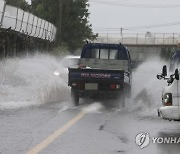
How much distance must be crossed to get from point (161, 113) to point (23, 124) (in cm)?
331

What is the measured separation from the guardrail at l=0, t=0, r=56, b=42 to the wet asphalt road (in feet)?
53.0

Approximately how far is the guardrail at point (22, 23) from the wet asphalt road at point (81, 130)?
636 inches

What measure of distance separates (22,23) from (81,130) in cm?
2566

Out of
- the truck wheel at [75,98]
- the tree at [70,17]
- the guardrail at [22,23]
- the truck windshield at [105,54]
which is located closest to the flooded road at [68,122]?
the truck wheel at [75,98]

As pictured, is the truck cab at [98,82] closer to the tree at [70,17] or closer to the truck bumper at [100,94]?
the truck bumper at [100,94]

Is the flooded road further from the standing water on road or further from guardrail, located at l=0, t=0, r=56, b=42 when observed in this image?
guardrail, located at l=0, t=0, r=56, b=42

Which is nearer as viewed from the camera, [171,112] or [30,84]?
[171,112]

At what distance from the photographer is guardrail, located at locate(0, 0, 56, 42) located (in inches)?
1285

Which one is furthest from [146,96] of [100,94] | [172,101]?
[172,101]

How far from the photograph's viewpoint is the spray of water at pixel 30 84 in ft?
65.2

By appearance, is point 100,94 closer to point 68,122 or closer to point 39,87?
point 68,122

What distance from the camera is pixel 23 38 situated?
1487 inches

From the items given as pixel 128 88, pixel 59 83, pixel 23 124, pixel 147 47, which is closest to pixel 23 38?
pixel 59 83

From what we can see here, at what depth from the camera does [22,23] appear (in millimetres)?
37125
